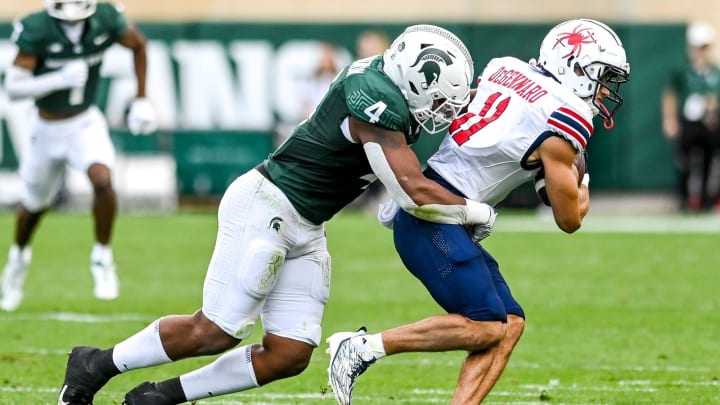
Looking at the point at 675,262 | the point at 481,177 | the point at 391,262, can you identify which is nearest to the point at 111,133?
the point at 391,262

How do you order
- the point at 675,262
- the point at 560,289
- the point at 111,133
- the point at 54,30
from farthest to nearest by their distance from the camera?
the point at 111,133 < the point at 675,262 < the point at 560,289 < the point at 54,30

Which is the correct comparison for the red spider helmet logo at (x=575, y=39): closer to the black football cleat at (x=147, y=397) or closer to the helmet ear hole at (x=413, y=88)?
the helmet ear hole at (x=413, y=88)

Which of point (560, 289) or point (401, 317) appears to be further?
point (560, 289)

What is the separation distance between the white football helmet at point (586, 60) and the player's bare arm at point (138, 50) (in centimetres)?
442

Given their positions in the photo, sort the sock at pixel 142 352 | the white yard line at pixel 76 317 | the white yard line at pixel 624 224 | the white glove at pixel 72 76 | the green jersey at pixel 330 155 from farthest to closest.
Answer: the white yard line at pixel 624 224 < the white glove at pixel 72 76 < the white yard line at pixel 76 317 < the sock at pixel 142 352 < the green jersey at pixel 330 155

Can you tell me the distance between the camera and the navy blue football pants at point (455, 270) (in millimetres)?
5250

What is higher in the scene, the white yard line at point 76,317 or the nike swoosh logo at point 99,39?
the nike swoosh logo at point 99,39

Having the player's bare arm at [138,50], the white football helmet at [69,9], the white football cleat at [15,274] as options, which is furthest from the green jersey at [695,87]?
the white football cleat at [15,274]

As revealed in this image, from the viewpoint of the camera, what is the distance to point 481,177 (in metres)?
5.52

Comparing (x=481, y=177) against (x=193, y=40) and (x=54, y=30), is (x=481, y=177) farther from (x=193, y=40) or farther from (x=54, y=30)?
(x=193, y=40)

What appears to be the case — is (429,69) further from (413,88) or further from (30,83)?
(30,83)

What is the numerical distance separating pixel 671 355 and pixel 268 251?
301cm

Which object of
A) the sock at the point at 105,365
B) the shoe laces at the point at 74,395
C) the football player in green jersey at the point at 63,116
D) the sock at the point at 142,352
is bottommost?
the football player in green jersey at the point at 63,116

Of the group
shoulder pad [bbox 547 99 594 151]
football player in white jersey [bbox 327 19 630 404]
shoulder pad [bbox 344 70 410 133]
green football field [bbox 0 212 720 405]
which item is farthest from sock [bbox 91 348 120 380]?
shoulder pad [bbox 547 99 594 151]
